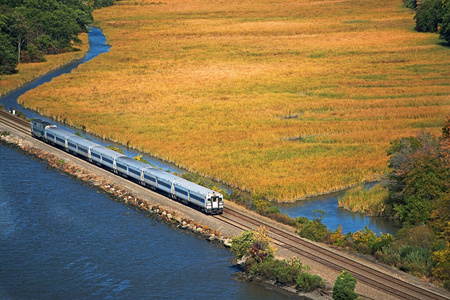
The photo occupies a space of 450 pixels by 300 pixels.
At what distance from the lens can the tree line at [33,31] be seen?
474 feet

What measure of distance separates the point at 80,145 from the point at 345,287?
4925cm

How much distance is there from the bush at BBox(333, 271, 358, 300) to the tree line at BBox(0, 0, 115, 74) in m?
110

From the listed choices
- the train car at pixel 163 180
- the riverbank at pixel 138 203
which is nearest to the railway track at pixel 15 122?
the riverbank at pixel 138 203

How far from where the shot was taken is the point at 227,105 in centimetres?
11681

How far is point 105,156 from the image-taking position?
80688mm

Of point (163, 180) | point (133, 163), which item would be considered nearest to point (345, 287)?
point (163, 180)

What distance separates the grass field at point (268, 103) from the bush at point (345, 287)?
26237 millimetres

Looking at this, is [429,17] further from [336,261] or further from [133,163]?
[336,261]

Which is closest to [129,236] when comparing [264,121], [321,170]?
[321,170]

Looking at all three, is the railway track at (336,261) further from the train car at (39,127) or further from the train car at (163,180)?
the train car at (39,127)

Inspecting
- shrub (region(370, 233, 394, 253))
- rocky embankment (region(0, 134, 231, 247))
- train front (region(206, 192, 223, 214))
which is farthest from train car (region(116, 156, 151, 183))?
shrub (region(370, 233, 394, 253))

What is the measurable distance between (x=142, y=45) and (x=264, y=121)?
86230mm

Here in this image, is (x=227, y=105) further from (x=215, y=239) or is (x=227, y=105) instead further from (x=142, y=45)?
(x=142, y=45)

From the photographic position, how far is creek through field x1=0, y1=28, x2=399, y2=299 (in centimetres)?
5103
